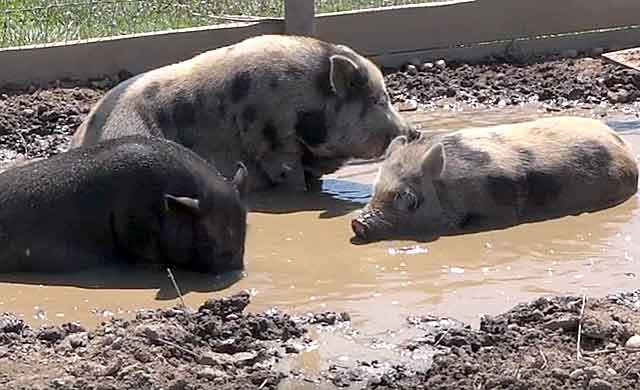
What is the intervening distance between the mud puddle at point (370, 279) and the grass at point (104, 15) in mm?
3416

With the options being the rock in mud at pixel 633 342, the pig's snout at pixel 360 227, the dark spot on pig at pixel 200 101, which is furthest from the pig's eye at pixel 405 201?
the rock in mud at pixel 633 342

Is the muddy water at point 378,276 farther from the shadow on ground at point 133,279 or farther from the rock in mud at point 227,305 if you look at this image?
the rock in mud at point 227,305

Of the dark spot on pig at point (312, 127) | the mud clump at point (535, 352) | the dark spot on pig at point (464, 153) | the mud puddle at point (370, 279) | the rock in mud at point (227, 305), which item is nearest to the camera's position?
the mud clump at point (535, 352)

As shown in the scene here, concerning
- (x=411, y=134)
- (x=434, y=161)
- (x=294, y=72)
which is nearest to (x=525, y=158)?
(x=434, y=161)

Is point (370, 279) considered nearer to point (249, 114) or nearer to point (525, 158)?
point (525, 158)

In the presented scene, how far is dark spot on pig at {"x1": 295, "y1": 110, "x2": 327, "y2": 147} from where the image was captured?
816 cm

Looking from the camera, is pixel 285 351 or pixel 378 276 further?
pixel 378 276

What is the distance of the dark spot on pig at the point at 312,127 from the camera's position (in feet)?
26.8

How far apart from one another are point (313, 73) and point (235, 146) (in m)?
0.60

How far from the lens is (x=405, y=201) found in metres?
7.29

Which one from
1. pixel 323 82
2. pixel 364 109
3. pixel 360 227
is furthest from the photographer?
pixel 364 109

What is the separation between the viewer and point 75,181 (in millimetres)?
6598

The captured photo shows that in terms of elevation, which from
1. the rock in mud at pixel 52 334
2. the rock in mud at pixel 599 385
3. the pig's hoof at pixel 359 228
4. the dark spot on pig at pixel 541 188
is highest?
the rock in mud at pixel 599 385

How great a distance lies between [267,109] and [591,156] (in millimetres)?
1787
